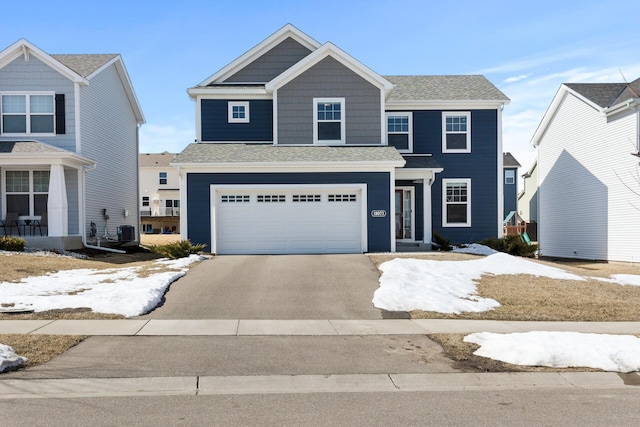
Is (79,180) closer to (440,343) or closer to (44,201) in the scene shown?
(44,201)

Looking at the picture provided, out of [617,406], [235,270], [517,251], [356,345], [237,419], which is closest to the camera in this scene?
[237,419]

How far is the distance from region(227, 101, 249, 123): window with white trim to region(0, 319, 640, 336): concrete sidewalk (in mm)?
14810

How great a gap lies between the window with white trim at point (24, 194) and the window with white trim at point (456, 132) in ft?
56.8

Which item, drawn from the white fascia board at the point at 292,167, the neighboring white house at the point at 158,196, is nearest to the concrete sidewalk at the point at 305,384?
the white fascia board at the point at 292,167

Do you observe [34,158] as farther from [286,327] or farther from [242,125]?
[286,327]

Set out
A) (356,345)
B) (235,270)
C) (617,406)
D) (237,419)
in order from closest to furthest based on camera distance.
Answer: (237,419), (617,406), (356,345), (235,270)

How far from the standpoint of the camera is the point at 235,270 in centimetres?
1634

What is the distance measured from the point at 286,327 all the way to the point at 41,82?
1849 cm

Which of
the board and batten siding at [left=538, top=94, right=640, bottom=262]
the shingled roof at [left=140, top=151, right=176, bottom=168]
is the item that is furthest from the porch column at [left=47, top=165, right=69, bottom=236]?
the shingled roof at [left=140, top=151, right=176, bottom=168]

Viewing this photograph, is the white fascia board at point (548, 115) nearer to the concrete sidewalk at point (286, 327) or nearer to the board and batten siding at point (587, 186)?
the board and batten siding at point (587, 186)

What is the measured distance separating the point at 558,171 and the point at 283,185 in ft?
53.3

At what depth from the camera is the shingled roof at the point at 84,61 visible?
2445 cm

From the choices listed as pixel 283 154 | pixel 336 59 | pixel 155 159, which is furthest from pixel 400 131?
pixel 155 159

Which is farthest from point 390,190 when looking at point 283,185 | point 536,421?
point 536,421
